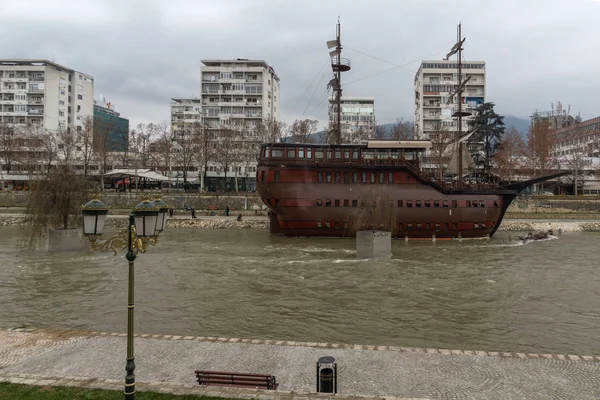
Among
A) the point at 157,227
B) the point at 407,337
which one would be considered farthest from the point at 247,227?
the point at 157,227

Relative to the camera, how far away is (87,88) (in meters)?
92.9

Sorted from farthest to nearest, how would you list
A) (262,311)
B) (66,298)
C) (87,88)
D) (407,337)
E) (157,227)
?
(87,88) < (66,298) < (262,311) < (407,337) < (157,227)

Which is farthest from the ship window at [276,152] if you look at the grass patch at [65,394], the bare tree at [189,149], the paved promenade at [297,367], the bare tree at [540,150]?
the bare tree at [540,150]

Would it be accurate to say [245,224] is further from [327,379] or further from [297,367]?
[327,379]

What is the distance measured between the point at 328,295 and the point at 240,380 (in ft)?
31.9

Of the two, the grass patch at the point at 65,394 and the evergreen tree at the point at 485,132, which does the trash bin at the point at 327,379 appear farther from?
the evergreen tree at the point at 485,132

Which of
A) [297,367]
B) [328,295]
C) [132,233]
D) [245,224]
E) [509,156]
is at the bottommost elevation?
[328,295]

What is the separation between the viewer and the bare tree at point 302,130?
69556mm

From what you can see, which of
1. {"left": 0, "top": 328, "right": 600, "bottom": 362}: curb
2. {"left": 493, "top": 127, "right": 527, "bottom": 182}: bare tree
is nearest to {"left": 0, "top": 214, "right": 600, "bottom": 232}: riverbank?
{"left": 493, "top": 127, "right": 527, "bottom": 182}: bare tree

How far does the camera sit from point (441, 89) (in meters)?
85.1

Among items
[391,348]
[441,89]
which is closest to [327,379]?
[391,348]

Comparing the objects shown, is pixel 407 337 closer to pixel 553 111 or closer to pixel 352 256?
pixel 352 256

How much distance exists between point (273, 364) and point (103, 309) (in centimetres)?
875

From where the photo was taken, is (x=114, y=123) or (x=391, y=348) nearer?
(x=391, y=348)
